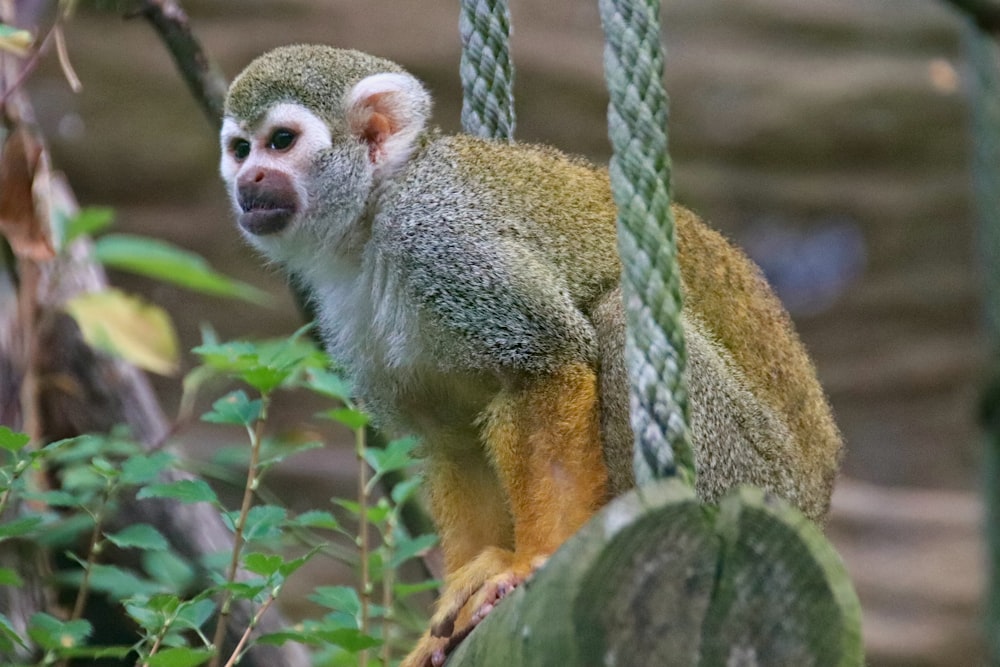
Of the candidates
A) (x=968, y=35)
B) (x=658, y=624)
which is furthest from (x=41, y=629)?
(x=968, y=35)

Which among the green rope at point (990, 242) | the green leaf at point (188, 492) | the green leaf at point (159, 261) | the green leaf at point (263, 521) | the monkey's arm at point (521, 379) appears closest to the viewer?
the green leaf at point (188, 492)

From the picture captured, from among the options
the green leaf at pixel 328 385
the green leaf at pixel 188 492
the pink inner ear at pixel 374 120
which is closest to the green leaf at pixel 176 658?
the green leaf at pixel 188 492

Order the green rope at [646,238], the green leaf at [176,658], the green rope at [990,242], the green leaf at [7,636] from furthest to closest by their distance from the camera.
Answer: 1. the green rope at [990,242]
2. the green leaf at [7,636]
3. the green leaf at [176,658]
4. the green rope at [646,238]

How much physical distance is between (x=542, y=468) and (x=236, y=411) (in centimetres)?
69

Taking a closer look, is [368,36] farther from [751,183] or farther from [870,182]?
[870,182]

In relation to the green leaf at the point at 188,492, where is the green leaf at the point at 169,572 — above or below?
below

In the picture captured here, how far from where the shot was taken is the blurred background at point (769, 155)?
7898 mm

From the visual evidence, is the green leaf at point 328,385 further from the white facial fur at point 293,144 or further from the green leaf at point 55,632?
the green leaf at point 55,632

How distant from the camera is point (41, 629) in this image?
234cm

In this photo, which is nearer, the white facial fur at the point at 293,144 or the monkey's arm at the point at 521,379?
the monkey's arm at the point at 521,379

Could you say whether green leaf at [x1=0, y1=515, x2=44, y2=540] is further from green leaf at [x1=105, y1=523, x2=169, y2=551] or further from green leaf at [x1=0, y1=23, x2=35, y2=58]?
green leaf at [x1=0, y1=23, x2=35, y2=58]

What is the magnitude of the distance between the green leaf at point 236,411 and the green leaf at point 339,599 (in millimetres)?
435

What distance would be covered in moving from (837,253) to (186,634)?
6.32m

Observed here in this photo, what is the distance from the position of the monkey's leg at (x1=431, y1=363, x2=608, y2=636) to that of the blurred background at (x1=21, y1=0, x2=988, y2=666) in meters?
5.43
